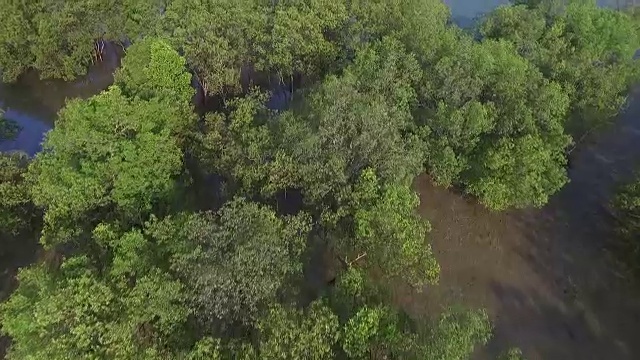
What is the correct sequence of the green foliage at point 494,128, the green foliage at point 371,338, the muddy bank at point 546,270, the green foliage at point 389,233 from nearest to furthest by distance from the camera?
the green foliage at point 371,338 < the green foliage at point 389,233 < the muddy bank at point 546,270 < the green foliage at point 494,128

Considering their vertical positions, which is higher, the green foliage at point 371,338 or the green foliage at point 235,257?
the green foliage at point 235,257

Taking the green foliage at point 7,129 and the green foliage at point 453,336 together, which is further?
the green foliage at point 7,129

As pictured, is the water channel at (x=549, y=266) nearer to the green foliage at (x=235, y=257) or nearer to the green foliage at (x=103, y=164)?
the green foliage at (x=235, y=257)

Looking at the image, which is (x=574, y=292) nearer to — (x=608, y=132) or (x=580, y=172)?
(x=580, y=172)

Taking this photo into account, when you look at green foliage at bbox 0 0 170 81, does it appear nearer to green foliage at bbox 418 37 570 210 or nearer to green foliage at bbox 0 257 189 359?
green foliage at bbox 418 37 570 210

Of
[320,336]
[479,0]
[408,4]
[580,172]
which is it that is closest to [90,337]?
[320,336]

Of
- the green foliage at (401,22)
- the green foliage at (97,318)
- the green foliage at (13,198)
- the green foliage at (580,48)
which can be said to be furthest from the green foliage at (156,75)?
the green foliage at (580,48)
